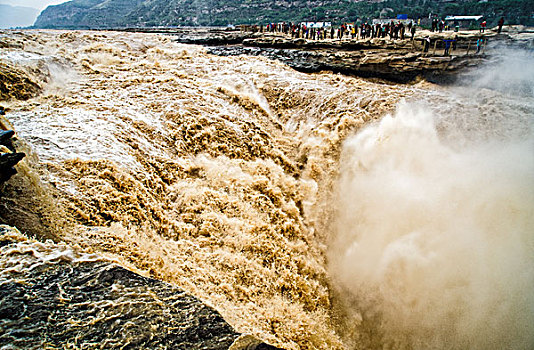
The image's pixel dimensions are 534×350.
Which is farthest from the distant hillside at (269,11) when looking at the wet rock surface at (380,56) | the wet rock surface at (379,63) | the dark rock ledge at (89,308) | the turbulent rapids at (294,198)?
the dark rock ledge at (89,308)

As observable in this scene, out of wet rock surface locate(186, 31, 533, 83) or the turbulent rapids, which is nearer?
the turbulent rapids

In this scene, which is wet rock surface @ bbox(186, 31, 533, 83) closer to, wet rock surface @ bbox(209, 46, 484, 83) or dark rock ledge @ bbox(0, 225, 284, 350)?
wet rock surface @ bbox(209, 46, 484, 83)

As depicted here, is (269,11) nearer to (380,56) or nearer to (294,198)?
(380,56)

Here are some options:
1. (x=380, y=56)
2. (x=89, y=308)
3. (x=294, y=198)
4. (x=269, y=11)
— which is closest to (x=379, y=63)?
(x=380, y=56)

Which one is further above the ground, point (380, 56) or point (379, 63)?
point (380, 56)

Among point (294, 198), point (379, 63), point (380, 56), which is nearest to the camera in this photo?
point (294, 198)

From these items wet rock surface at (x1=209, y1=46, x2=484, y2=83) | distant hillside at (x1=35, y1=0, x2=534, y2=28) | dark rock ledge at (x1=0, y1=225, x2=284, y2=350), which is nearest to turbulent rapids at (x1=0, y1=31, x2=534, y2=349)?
dark rock ledge at (x1=0, y1=225, x2=284, y2=350)

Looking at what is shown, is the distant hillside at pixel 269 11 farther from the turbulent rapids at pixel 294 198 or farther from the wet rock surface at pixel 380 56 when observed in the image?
the turbulent rapids at pixel 294 198
